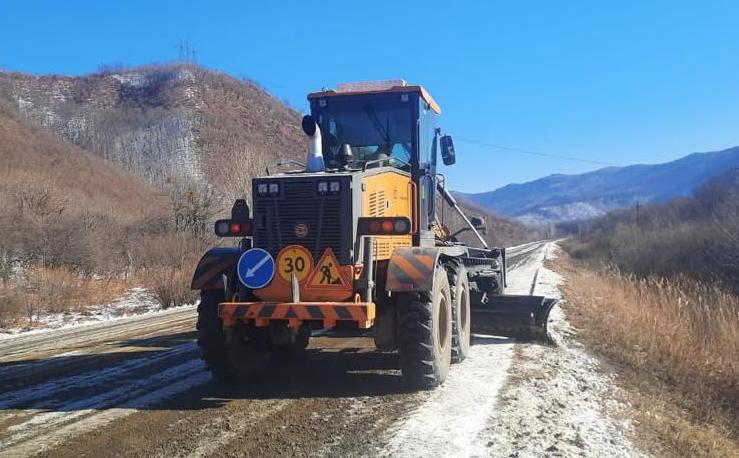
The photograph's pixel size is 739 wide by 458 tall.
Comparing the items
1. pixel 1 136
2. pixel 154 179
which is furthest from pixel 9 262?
pixel 154 179

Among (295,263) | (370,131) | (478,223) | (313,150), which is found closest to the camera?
(295,263)

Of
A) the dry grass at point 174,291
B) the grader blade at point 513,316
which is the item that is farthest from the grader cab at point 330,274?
the dry grass at point 174,291

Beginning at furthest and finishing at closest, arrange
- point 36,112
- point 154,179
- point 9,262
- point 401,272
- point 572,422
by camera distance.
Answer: point 36,112 → point 154,179 → point 9,262 → point 401,272 → point 572,422

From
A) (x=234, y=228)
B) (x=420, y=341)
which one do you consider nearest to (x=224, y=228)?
(x=234, y=228)

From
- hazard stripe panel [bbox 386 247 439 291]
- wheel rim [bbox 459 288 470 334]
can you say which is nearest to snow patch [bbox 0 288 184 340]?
wheel rim [bbox 459 288 470 334]

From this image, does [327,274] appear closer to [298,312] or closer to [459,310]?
[298,312]

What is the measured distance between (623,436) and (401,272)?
8.14 ft

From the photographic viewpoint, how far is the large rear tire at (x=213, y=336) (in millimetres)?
7070

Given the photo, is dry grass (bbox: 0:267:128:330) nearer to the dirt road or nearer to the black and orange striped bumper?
the dirt road

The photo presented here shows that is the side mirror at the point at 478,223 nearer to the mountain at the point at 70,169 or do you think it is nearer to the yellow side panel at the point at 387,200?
the yellow side panel at the point at 387,200

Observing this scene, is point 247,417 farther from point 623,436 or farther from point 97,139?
point 97,139

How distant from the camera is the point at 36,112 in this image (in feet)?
212

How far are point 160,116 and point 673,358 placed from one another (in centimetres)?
6103

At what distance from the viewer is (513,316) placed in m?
9.95
